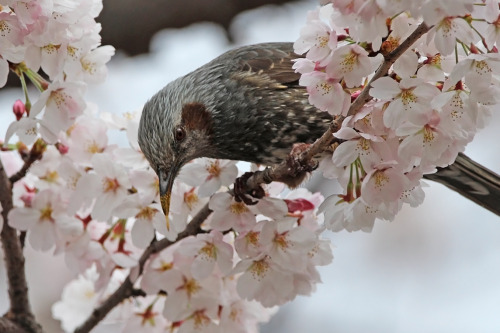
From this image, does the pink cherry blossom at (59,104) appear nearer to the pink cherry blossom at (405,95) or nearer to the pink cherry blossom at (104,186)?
the pink cherry blossom at (104,186)

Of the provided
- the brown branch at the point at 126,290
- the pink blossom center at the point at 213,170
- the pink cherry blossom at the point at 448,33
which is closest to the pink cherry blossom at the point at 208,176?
the pink blossom center at the point at 213,170

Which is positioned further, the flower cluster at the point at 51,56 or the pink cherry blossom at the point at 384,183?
the flower cluster at the point at 51,56

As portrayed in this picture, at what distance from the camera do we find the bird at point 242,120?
2650 mm

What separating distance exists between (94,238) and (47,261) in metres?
3.65

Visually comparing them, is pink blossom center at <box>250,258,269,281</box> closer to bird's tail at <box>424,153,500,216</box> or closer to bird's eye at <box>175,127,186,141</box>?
bird's eye at <box>175,127,186,141</box>

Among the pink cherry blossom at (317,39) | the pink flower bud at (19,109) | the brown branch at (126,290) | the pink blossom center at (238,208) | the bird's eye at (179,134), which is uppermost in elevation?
the pink cherry blossom at (317,39)

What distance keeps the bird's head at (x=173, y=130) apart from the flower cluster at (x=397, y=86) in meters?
0.71

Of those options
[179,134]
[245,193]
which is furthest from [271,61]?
[245,193]

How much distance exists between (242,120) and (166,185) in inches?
20.9

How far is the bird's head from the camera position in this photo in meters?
2.51

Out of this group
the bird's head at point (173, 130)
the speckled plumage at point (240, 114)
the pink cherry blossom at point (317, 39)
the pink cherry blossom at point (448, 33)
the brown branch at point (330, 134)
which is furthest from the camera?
the speckled plumage at point (240, 114)

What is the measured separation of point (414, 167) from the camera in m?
1.83

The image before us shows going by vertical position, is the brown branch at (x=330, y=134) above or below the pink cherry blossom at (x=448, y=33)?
below

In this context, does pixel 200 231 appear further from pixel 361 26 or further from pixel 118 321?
pixel 361 26
